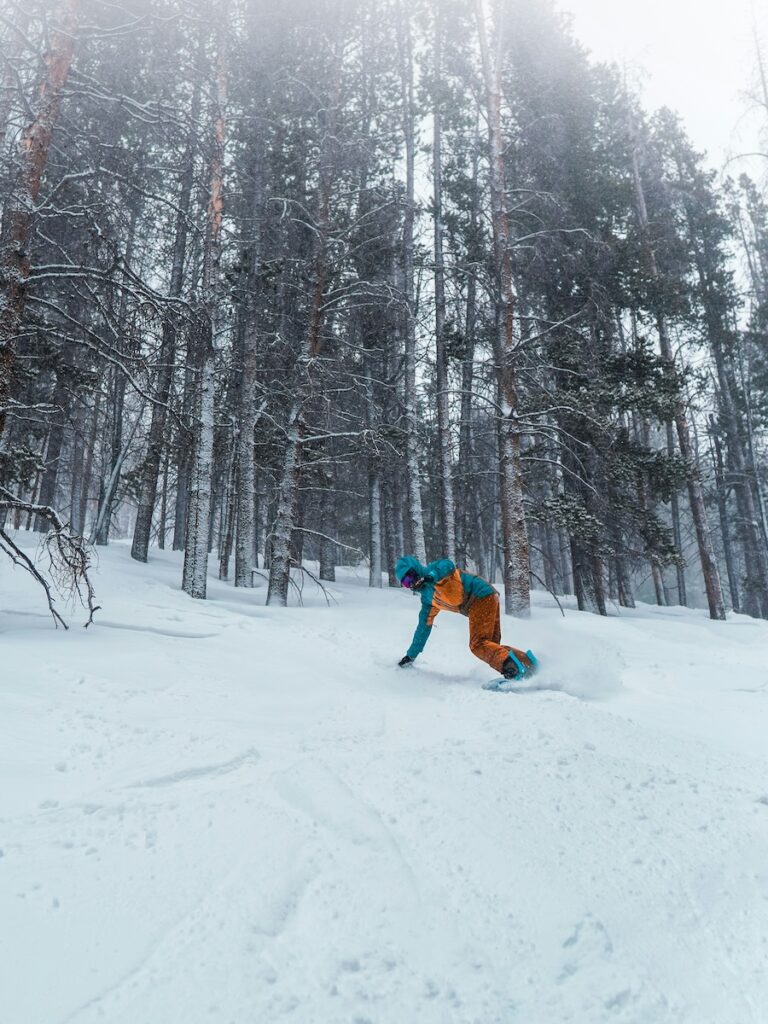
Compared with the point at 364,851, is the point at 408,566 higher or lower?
higher

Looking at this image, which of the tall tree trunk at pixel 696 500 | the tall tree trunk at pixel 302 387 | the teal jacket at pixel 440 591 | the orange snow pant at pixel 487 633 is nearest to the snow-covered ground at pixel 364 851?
the orange snow pant at pixel 487 633

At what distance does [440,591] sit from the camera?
5.89 m

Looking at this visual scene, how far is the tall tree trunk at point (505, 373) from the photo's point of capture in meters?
9.61

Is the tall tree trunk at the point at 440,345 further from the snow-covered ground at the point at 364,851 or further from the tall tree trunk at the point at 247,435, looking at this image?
the snow-covered ground at the point at 364,851

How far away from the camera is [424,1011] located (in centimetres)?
156

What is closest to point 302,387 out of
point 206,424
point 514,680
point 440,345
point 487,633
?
Result: point 206,424

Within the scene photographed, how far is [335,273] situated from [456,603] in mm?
8414

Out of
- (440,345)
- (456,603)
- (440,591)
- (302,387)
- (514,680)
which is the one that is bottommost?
(514,680)

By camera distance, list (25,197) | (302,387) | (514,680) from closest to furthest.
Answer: (25,197)
(514,680)
(302,387)

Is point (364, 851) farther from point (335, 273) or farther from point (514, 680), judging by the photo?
point (335, 273)

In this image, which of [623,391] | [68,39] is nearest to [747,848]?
[68,39]

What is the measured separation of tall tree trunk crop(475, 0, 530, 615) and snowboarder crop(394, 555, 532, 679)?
3.88 m

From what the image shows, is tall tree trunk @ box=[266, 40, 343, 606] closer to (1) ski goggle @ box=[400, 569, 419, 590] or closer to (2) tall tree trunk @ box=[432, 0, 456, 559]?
(2) tall tree trunk @ box=[432, 0, 456, 559]

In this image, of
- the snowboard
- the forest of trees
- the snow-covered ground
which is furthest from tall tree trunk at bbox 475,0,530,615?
the snow-covered ground
